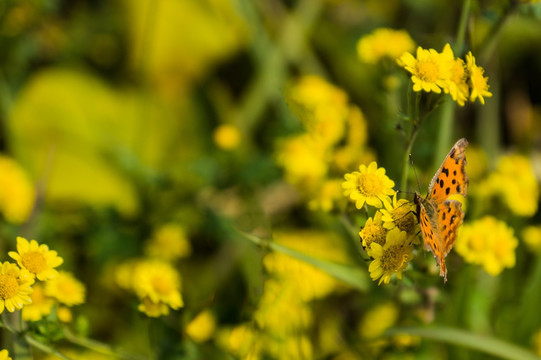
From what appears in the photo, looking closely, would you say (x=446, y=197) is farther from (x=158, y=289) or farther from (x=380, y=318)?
(x=380, y=318)

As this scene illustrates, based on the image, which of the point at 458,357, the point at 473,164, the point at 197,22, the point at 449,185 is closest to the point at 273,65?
the point at 197,22

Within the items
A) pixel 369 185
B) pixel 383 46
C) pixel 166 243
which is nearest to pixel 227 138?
pixel 166 243

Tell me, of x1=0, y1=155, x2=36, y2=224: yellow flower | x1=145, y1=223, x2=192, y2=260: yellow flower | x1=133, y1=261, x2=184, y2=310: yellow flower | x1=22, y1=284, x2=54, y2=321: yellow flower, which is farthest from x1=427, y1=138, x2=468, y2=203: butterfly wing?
x1=0, y1=155, x2=36, y2=224: yellow flower

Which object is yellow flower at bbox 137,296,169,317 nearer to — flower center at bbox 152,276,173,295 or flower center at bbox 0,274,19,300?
flower center at bbox 152,276,173,295

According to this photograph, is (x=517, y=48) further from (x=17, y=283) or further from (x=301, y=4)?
(x=17, y=283)

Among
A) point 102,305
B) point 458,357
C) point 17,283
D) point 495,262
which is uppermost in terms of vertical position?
point 17,283

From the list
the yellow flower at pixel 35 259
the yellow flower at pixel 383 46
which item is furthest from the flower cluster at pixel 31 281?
the yellow flower at pixel 383 46
